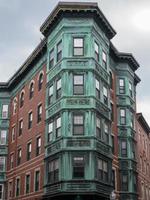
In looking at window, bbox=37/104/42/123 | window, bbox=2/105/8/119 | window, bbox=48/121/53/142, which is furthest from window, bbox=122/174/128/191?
window, bbox=2/105/8/119

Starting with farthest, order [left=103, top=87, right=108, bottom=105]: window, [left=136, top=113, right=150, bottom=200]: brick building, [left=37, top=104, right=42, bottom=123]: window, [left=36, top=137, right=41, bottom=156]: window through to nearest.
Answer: [left=136, top=113, right=150, bottom=200]: brick building < [left=37, top=104, right=42, bottom=123]: window < [left=36, top=137, right=41, bottom=156]: window < [left=103, top=87, right=108, bottom=105]: window

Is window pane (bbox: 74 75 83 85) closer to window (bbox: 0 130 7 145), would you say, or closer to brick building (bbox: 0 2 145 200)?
brick building (bbox: 0 2 145 200)

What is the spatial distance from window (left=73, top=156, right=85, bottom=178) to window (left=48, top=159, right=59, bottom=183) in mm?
1866

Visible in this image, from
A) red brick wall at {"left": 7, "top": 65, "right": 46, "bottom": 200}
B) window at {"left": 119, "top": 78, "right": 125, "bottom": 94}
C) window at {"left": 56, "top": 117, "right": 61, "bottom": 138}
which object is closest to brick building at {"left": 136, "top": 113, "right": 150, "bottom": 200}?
window at {"left": 119, "top": 78, "right": 125, "bottom": 94}

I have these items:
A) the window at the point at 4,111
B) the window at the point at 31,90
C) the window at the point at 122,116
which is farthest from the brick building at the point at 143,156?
the window at the point at 4,111

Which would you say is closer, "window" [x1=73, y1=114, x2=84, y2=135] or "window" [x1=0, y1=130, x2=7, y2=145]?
"window" [x1=73, y1=114, x2=84, y2=135]

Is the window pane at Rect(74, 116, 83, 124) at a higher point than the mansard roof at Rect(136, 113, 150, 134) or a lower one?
lower

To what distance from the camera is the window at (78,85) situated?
1462 inches

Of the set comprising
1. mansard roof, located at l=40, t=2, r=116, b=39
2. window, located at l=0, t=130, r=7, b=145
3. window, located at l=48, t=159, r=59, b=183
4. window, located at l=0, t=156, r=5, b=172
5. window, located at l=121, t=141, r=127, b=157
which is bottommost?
window, located at l=48, t=159, r=59, b=183

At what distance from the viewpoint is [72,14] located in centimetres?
3875

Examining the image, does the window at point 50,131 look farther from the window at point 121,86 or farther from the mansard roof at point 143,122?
the mansard roof at point 143,122

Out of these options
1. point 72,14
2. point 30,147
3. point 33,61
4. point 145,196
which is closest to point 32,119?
point 30,147

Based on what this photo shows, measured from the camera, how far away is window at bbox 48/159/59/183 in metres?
36.2

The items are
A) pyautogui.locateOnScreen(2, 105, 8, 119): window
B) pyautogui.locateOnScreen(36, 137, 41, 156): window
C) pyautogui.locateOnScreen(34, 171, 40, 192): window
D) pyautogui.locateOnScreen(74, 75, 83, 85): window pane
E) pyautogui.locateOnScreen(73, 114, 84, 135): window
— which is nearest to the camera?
pyautogui.locateOnScreen(73, 114, 84, 135): window
